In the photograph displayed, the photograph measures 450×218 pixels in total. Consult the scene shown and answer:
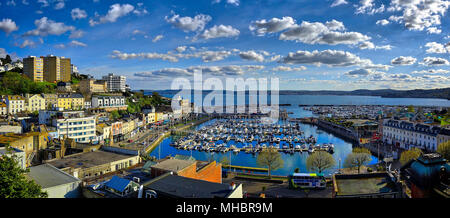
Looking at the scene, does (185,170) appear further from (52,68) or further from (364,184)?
(52,68)

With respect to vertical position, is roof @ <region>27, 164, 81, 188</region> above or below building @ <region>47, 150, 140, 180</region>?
above

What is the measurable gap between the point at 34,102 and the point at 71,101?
14.3ft

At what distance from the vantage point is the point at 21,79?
31.4 m

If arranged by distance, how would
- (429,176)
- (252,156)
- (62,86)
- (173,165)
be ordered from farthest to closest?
1. (62,86)
2. (252,156)
3. (173,165)
4. (429,176)

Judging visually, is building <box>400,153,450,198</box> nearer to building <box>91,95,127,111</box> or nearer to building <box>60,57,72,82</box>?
building <box>91,95,127,111</box>

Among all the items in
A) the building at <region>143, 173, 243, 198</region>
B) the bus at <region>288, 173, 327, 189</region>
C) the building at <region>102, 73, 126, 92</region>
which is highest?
the building at <region>102, 73, 126, 92</region>

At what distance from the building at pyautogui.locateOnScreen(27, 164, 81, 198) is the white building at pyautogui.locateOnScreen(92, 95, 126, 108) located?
30385mm

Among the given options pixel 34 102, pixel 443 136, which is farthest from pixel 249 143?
pixel 34 102

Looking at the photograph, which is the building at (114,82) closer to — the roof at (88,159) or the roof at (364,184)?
the roof at (88,159)

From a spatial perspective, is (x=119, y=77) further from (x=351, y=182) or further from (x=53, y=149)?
(x=351, y=182)

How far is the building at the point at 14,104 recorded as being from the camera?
25.6m

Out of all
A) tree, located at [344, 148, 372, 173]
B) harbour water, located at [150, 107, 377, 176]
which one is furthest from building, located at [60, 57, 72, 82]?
tree, located at [344, 148, 372, 173]

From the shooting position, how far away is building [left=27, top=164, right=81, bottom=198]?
19.4 feet

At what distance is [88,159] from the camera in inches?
461
